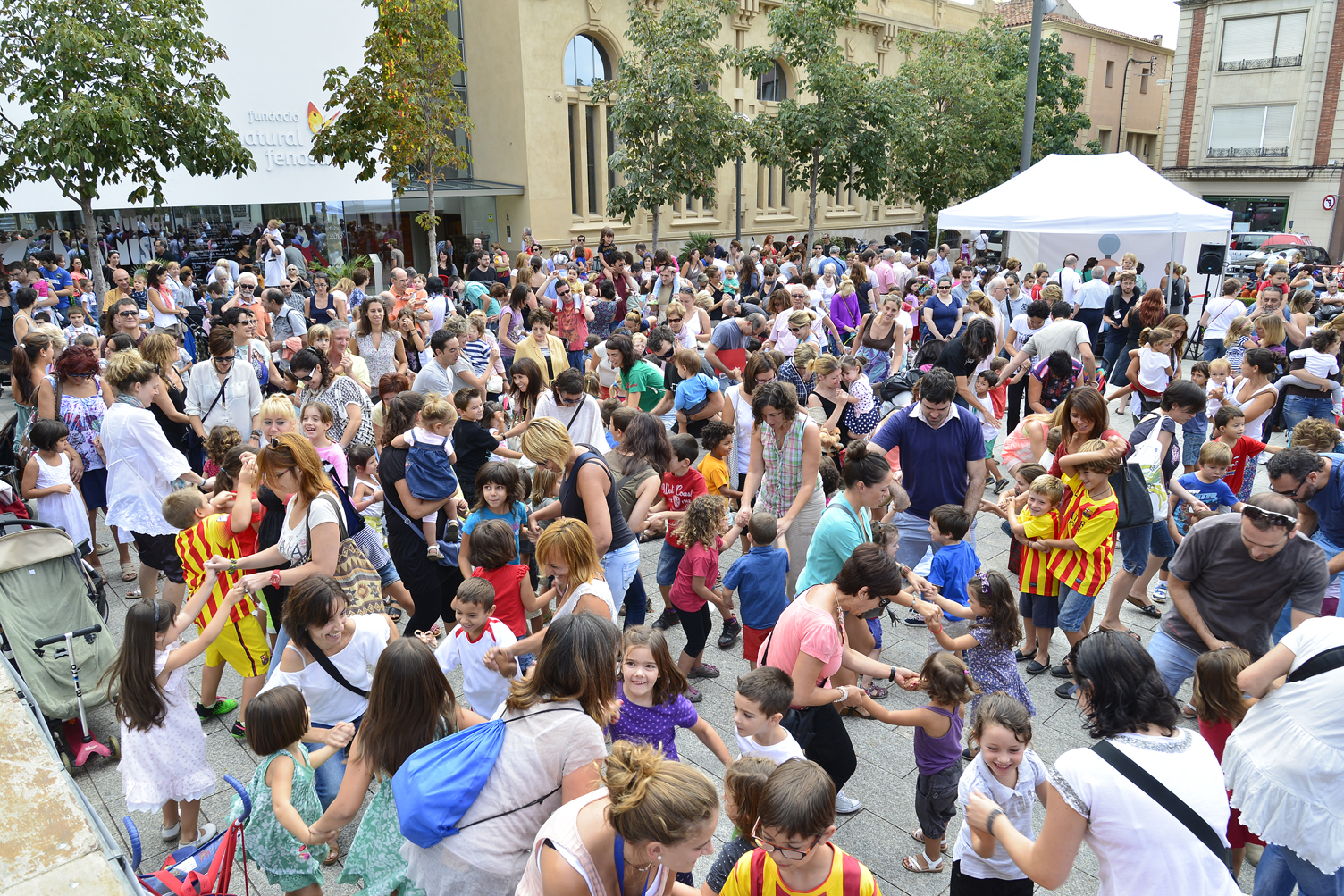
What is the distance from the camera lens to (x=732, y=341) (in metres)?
8.71

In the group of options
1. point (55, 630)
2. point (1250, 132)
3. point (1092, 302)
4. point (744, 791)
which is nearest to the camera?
point (744, 791)

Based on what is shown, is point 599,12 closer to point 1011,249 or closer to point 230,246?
point 230,246

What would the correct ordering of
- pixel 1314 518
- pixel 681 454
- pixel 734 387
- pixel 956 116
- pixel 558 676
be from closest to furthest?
pixel 558 676 < pixel 1314 518 < pixel 681 454 < pixel 734 387 < pixel 956 116

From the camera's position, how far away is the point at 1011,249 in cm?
1781

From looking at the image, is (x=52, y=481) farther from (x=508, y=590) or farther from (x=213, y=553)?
(x=508, y=590)

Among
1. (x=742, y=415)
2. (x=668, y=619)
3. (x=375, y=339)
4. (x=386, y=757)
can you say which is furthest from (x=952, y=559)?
(x=375, y=339)

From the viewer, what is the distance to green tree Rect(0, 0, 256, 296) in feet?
35.8

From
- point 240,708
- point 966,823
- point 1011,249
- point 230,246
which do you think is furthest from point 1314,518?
point 230,246

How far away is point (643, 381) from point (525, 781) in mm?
5319

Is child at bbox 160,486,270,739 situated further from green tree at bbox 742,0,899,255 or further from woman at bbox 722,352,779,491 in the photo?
green tree at bbox 742,0,899,255

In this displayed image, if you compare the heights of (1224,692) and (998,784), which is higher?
(1224,692)

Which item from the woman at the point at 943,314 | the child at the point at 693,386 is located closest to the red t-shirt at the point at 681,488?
the child at the point at 693,386

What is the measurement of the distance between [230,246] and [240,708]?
59.8ft

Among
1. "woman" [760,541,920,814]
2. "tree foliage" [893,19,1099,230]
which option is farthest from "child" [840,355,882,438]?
"tree foliage" [893,19,1099,230]
